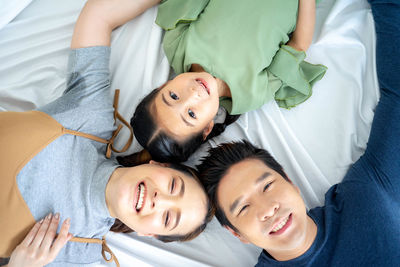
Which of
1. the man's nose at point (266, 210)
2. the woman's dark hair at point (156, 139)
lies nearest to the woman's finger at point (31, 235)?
the woman's dark hair at point (156, 139)

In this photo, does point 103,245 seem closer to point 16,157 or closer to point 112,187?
point 112,187

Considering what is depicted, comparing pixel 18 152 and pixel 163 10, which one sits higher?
pixel 163 10

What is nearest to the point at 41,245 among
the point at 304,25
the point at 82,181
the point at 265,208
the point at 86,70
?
the point at 82,181

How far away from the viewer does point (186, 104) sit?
1.07m

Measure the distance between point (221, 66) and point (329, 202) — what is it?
67cm

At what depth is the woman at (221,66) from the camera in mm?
1115

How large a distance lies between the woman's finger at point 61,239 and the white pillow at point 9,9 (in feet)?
3.08

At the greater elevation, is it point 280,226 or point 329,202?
point 280,226

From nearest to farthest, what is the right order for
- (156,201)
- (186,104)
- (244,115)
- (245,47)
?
(156,201)
(186,104)
(245,47)
(244,115)

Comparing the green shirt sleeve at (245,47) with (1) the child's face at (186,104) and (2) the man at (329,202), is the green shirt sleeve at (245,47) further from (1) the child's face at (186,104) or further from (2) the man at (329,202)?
(2) the man at (329,202)

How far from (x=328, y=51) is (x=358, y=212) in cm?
69

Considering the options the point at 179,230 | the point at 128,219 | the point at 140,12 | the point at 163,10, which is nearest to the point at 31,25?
the point at 140,12

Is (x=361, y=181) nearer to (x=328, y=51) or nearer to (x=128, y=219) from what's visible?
(x=328, y=51)

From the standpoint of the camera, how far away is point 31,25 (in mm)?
1411
